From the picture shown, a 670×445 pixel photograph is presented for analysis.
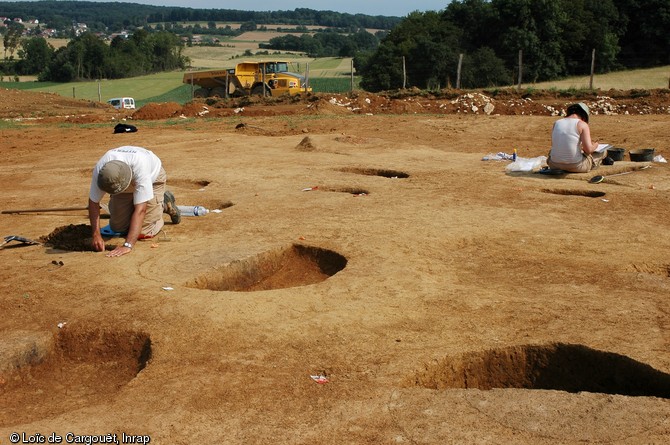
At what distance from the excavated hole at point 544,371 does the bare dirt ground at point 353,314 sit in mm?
13

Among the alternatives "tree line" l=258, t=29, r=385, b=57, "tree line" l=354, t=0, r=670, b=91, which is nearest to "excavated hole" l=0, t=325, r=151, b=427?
"tree line" l=354, t=0, r=670, b=91

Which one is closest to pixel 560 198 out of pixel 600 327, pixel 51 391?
pixel 600 327

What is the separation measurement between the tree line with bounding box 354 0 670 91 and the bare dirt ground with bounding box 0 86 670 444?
26364 millimetres

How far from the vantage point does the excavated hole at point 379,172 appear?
11823mm

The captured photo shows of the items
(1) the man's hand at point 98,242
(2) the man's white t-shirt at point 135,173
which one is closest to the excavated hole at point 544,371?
(2) the man's white t-shirt at point 135,173

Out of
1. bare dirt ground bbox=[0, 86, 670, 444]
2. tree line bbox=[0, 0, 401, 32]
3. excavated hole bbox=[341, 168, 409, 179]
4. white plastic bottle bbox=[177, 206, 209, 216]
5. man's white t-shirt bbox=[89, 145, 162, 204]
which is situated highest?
tree line bbox=[0, 0, 401, 32]

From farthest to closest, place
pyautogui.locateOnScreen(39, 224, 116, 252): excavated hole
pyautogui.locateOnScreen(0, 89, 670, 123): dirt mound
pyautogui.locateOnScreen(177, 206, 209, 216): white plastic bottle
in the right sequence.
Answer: pyautogui.locateOnScreen(0, 89, 670, 123): dirt mound → pyautogui.locateOnScreen(177, 206, 209, 216): white plastic bottle → pyautogui.locateOnScreen(39, 224, 116, 252): excavated hole

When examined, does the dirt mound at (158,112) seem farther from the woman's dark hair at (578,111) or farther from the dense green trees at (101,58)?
the dense green trees at (101,58)

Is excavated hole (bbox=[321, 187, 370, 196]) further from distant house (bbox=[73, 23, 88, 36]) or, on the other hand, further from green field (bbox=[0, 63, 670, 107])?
distant house (bbox=[73, 23, 88, 36])

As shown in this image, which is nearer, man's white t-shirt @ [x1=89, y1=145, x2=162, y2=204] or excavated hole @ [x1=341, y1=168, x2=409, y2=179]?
man's white t-shirt @ [x1=89, y1=145, x2=162, y2=204]

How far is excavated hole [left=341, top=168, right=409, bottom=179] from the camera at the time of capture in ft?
38.8

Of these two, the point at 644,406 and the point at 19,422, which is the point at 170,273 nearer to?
the point at 19,422

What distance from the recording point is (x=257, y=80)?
1319 inches

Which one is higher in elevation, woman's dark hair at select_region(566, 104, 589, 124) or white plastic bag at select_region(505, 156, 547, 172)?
woman's dark hair at select_region(566, 104, 589, 124)
